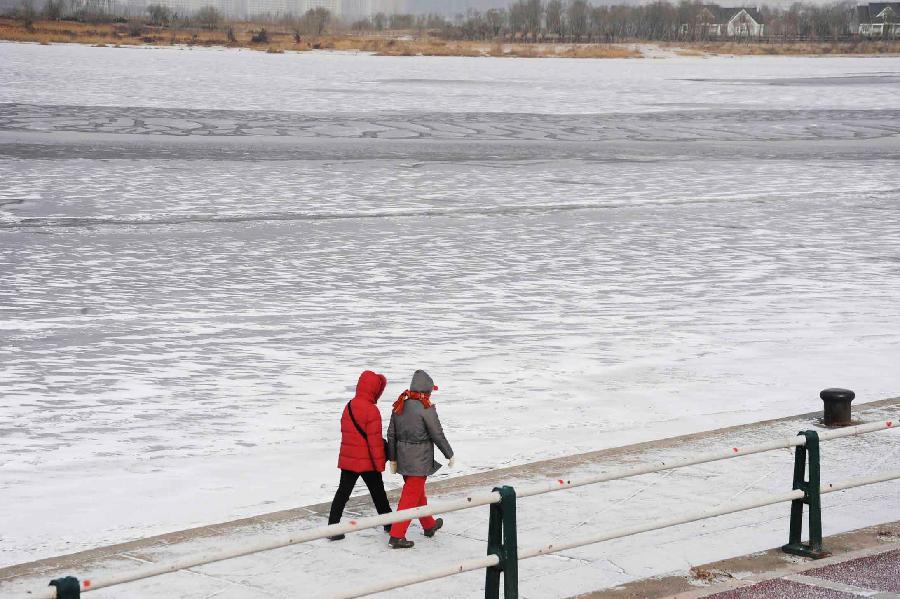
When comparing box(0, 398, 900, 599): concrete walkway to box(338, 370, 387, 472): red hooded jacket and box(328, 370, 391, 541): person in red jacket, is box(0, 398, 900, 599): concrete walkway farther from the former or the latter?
box(338, 370, 387, 472): red hooded jacket

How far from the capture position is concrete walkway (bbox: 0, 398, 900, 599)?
20.4 ft

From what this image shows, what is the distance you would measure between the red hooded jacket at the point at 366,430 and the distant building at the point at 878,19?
170652 mm

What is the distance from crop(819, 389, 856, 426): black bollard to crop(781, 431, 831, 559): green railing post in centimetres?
277

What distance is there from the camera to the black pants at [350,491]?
23.1 ft

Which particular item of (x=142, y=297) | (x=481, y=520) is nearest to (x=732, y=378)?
(x=481, y=520)

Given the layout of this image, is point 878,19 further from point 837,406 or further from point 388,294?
point 837,406

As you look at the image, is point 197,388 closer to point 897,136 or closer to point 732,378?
point 732,378

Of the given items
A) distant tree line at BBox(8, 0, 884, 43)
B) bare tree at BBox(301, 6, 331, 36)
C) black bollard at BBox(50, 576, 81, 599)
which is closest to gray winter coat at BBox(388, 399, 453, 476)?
black bollard at BBox(50, 576, 81, 599)

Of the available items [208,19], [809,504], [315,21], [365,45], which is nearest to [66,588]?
[809,504]

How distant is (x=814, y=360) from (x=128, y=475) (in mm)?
6734

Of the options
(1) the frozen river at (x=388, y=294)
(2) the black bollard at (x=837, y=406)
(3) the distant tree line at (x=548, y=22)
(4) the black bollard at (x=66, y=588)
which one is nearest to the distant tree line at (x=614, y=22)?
(3) the distant tree line at (x=548, y=22)

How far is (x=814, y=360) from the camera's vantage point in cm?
1200

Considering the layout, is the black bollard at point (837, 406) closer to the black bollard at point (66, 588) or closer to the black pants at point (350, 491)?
the black pants at point (350, 491)

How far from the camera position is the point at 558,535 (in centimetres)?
696
